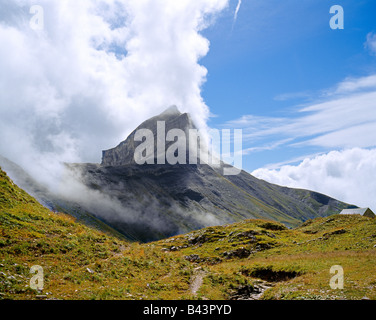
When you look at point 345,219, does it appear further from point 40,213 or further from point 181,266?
point 40,213

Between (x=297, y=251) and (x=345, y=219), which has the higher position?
(x=345, y=219)

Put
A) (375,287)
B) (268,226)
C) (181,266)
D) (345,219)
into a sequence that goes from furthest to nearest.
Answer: (268,226) < (345,219) < (181,266) < (375,287)

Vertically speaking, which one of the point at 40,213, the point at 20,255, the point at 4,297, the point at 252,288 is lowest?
the point at 252,288

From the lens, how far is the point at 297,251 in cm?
4738

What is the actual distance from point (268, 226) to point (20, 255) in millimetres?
74630

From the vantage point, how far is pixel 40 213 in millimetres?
32781

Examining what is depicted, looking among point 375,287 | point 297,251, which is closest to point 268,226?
point 297,251
